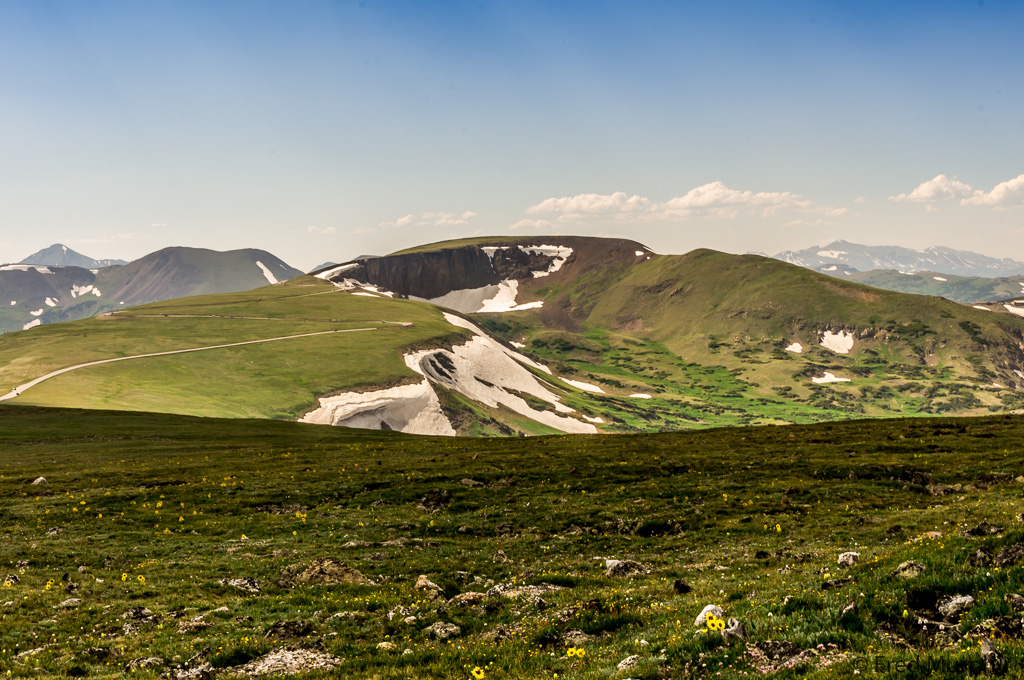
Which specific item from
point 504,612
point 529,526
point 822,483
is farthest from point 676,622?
point 822,483

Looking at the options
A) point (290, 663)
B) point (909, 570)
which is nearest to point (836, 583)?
point (909, 570)

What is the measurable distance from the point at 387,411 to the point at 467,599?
170 m

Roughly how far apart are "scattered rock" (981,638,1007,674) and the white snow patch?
556 ft

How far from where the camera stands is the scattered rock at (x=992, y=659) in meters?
8.84

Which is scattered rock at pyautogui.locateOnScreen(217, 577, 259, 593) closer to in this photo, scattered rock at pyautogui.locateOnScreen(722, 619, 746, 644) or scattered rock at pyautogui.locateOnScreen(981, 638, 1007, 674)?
scattered rock at pyautogui.locateOnScreen(722, 619, 746, 644)

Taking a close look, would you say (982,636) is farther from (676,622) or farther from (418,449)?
(418,449)

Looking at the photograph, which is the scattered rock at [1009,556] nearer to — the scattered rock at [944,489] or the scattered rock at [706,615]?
the scattered rock at [706,615]

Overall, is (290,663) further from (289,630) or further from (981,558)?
(981,558)

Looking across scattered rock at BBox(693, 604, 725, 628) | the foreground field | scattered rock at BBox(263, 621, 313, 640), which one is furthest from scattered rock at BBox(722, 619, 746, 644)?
scattered rock at BBox(263, 621, 313, 640)

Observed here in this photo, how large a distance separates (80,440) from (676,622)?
88.0 metres

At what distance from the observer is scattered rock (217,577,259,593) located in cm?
2283

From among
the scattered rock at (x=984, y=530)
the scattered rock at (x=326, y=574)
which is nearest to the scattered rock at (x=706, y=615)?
the scattered rock at (x=984, y=530)

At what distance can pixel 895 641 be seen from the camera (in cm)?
1130

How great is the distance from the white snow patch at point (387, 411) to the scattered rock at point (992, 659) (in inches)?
6672
